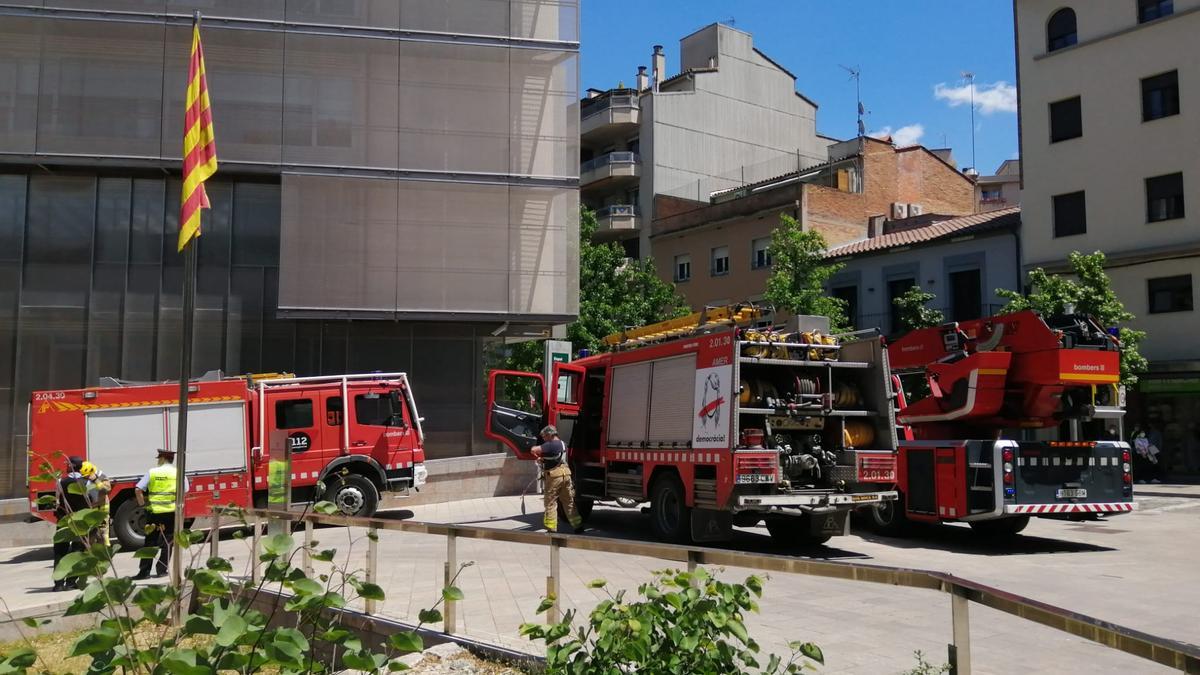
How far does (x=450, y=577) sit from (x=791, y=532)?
8.08m

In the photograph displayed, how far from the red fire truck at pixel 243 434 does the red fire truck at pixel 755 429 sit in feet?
17.5

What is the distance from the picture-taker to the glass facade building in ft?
74.2

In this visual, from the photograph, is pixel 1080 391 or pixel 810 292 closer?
pixel 1080 391

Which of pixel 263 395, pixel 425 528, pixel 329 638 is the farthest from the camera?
pixel 263 395

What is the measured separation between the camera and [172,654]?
3.68m

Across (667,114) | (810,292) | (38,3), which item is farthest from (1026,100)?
(38,3)

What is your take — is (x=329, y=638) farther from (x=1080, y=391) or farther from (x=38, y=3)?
(x=38, y=3)

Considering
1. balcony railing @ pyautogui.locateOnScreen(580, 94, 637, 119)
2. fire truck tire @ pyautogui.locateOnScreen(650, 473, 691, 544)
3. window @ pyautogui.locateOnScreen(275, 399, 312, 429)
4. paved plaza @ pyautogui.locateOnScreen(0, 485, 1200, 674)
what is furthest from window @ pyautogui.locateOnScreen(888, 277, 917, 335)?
fire truck tire @ pyautogui.locateOnScreen(650, 473, 691, 544)

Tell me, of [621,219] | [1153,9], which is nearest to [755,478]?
[1153,9]

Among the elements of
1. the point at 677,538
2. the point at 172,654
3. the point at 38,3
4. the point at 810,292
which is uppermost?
the point at 38,3

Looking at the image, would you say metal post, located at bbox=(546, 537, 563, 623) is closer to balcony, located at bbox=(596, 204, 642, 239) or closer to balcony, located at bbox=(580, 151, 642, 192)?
balcony, located at bbox=(580, 151, 642, 192)

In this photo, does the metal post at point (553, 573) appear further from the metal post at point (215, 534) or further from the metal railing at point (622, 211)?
the metal railing at point (622, 211)

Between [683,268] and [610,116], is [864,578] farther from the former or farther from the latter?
[610,116]

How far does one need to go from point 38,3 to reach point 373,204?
8746 mm
